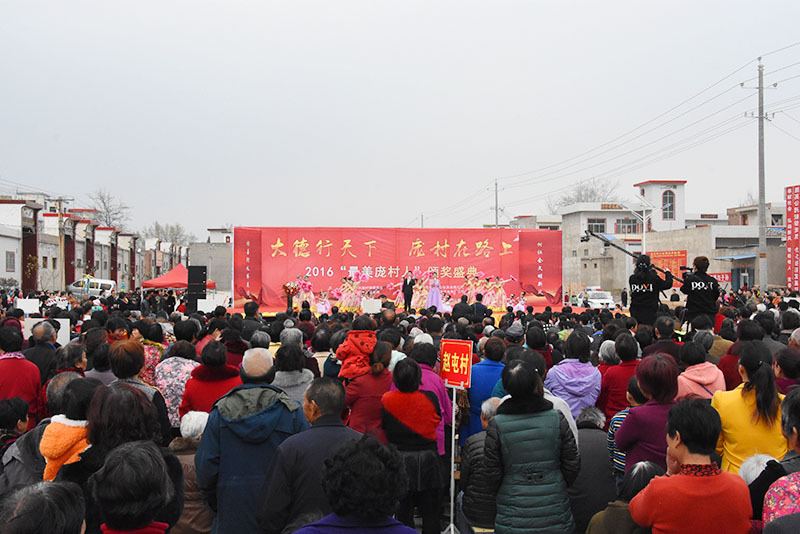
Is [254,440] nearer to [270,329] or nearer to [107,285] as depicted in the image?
[270,329]

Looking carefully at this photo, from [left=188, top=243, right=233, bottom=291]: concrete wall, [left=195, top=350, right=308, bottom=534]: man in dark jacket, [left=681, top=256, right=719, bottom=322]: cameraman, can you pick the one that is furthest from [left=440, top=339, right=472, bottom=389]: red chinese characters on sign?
[left=188, top=243, right=233, bottom=291]: concrete wall

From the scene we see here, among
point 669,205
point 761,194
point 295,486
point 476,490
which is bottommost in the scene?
point 476,490

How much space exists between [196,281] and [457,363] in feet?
38.0

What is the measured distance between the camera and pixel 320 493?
102 inches

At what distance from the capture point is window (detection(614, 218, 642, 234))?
43625 mm

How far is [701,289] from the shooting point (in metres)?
6.60

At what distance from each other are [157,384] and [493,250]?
60.4 ft

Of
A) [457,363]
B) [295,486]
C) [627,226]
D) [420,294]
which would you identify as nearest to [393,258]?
[420,294]

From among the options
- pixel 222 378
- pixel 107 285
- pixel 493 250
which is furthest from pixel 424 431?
pixel 107 285

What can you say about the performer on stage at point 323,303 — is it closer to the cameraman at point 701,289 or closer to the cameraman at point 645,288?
the cameraman at point 645,288

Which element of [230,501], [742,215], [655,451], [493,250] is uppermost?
[742,215]

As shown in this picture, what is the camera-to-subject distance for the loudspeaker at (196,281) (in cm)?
1457

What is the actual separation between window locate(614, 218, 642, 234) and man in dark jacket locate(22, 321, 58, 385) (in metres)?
42.2

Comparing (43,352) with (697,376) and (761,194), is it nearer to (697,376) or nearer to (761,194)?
(697,376)
